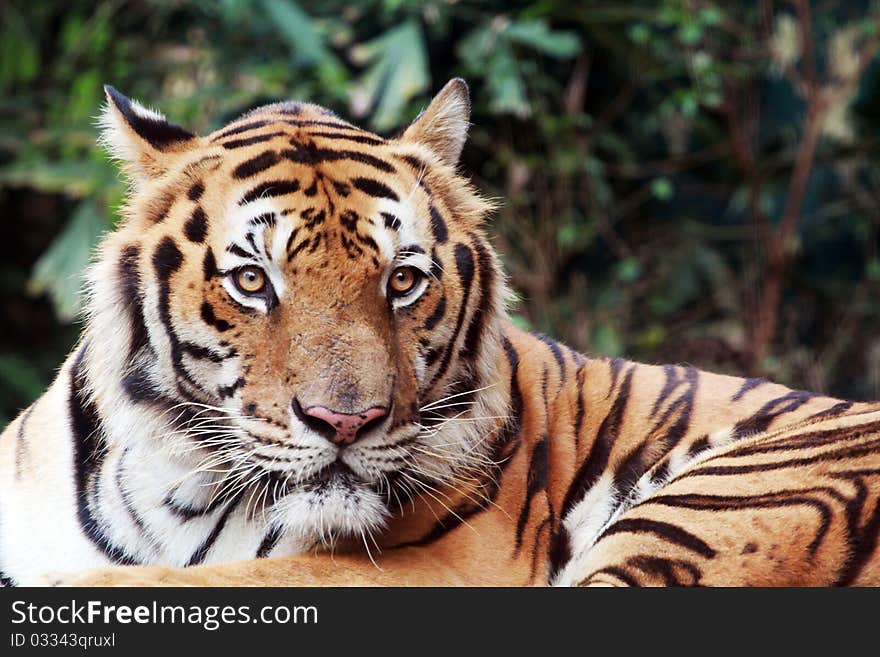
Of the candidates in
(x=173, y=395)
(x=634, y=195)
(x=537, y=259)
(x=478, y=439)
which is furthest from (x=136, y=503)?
(x=634, y=195)

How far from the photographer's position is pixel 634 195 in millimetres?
8070

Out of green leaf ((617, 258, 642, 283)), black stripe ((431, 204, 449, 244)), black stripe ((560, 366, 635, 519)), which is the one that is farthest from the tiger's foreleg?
green leaf ((617, 258, 642, 283))

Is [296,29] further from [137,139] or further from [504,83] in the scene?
[137,139]

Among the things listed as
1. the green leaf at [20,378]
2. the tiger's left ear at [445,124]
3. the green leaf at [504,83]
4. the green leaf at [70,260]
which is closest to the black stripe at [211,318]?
the tiger's left ear at [445,124]

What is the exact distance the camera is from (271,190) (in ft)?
8.56

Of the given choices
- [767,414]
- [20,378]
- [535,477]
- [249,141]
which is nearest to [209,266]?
[249,141]

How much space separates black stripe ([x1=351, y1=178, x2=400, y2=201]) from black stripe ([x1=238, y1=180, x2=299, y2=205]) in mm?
155

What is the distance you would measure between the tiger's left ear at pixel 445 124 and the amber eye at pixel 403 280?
1.66 feet

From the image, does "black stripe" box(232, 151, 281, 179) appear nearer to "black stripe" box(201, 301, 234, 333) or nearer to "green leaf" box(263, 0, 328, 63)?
"black stripe" box(201, 301, 234, 333)

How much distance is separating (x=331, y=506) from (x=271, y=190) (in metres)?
0.77

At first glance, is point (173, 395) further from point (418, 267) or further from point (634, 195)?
point (634, 195)

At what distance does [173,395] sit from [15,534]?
0.63 m

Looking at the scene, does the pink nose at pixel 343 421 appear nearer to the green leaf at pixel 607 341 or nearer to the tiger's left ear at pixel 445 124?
the tiger's left ear at pixel 445 124

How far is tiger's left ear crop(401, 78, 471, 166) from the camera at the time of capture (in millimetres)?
2963
